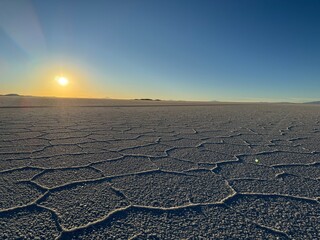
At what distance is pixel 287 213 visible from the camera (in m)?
1.18

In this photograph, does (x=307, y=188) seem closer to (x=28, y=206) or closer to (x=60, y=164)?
(x=28, y=206)

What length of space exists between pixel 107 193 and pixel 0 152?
150 centimetres

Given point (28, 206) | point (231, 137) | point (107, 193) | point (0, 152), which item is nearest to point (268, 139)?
point (231, 137)

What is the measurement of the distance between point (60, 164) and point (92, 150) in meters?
0.54

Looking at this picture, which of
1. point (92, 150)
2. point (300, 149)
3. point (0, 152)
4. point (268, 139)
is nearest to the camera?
A: point (0, 152)

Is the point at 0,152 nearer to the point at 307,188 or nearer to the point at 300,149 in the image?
the point at 307,188

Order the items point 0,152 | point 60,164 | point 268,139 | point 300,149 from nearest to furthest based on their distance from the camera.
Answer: point 60,164 → point 0,152 → point 300,149 → point 268,139

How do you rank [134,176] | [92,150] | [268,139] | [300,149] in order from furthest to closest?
1. [268,139]
2. [300,149]
3. [92,150]
4. [134,176]

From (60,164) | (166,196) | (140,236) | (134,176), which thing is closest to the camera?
(140,236)

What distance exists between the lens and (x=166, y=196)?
4.46 ft

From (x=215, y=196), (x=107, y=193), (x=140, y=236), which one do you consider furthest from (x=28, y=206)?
(x=215, y=196)

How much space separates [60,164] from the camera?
1.92 meters

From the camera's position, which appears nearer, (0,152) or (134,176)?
(134,176)

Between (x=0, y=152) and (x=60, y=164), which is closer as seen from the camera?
(x=60, y=164)
